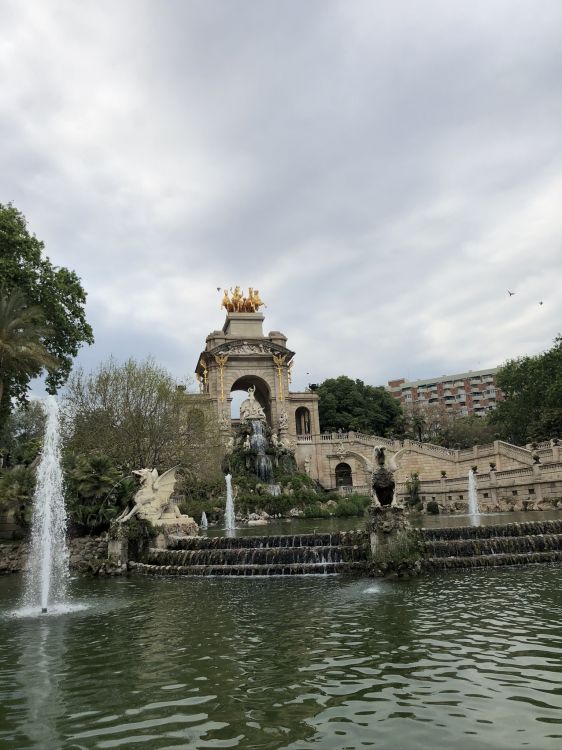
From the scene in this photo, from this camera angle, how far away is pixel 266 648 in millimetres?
7582

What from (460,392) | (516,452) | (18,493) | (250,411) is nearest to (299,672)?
(18,493)

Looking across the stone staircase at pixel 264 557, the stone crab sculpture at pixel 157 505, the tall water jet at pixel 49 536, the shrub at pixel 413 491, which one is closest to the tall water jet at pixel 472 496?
the shrub at pixel 413 491

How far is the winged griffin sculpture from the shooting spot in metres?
17.9

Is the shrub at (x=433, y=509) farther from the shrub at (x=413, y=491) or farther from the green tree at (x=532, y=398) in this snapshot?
the green tree at (x=532, y=398)

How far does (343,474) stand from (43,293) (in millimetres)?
37084

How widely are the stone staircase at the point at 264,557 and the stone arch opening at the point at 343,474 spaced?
42.0 metres

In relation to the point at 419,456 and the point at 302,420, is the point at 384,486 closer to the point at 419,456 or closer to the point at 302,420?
the point at 419,456

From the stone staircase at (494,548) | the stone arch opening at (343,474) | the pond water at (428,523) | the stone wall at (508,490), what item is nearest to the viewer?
the stone staircase at (494,548)

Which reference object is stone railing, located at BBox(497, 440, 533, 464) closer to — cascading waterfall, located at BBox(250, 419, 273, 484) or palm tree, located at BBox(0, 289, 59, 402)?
cascading waterfall, located at BBox(250, 419, 273, 484)

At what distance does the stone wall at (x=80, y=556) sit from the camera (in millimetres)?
16484

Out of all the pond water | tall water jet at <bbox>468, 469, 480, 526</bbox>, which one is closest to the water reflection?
the pond water

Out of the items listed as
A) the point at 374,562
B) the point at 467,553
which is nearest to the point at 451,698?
the point at 374,562

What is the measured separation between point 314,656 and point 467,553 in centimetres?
778

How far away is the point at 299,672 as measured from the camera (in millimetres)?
6512
